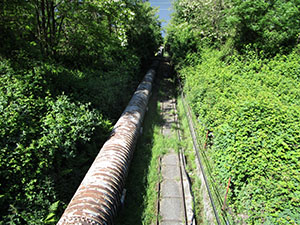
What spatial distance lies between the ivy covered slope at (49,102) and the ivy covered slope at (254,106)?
3.64m

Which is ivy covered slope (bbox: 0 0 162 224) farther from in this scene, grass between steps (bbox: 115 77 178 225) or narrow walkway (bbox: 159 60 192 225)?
narrow walkway (bbox: 159 60 192 225)

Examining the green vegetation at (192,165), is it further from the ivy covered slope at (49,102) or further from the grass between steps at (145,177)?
the ivy covered slope at (49,102)

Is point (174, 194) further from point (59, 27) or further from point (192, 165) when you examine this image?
point (59, 27)

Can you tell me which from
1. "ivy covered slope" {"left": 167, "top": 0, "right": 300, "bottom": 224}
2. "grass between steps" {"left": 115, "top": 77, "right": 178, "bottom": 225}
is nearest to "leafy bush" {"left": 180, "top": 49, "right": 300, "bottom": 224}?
"ivy covered slope" {"left": 167, "top": 0, "right": 300, "bottom": 224}

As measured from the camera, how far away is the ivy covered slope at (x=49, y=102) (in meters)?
3.92

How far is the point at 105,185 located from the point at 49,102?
3109 millimetres

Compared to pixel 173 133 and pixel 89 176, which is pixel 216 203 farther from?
pixel 173 133

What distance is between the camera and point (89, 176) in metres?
4.12

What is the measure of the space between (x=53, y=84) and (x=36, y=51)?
4.50 feet

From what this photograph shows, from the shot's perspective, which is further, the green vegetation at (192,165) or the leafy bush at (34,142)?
the green vegetation at (192,165)

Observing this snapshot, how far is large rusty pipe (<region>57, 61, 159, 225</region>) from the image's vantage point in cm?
322

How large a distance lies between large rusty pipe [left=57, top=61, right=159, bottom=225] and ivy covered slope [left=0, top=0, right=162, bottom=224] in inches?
27.4

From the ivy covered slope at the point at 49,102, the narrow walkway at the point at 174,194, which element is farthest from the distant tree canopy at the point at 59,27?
the narrow walkway at the point at 174,194

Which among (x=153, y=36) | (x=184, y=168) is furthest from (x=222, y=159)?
(x=153, y=36)
